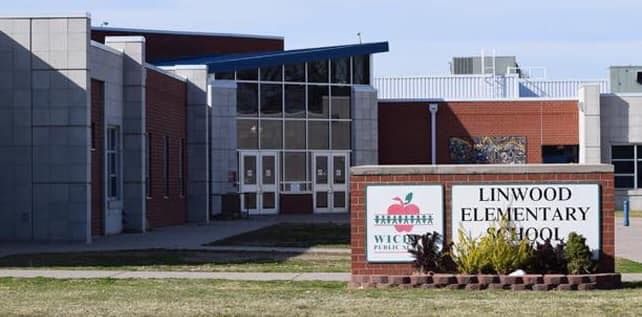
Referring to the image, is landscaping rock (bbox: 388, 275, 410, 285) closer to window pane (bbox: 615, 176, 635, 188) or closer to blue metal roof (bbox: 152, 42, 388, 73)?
blue metal roof (bbox: 152, 42, 388, 73)

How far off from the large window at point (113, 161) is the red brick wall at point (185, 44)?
23.8 metres

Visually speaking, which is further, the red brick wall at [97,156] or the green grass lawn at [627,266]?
the red brick wall at [97,156]

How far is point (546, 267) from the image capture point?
1798 centimetres

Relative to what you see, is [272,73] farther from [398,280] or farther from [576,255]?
[576,255]

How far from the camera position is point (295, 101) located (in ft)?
177

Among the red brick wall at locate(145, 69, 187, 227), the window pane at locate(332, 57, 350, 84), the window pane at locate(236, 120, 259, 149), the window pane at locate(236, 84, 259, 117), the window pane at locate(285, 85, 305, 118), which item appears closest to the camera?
the red brick wall at locate(145, 69, 187, 227)

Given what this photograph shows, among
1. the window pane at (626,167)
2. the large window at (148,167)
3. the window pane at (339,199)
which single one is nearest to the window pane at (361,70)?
the window pane at (339,199)

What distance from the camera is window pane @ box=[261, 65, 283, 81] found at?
173 feet

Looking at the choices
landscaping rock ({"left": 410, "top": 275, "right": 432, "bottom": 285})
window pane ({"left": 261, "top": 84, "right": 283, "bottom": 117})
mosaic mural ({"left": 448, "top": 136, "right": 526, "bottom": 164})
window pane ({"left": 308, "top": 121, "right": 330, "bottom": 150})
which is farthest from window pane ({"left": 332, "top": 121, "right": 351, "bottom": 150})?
landscaping rock ({"left": 410, "top": 275, "right": 432, "bottom": 285})

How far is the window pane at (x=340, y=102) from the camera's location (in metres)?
55.0

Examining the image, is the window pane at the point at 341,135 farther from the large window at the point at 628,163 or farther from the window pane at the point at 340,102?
the large window at the point at 628,163

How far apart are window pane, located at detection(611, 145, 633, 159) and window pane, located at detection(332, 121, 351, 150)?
12420 millimetres

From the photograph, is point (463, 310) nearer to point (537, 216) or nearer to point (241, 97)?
point (537, 216)

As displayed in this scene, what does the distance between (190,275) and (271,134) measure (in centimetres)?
3259
